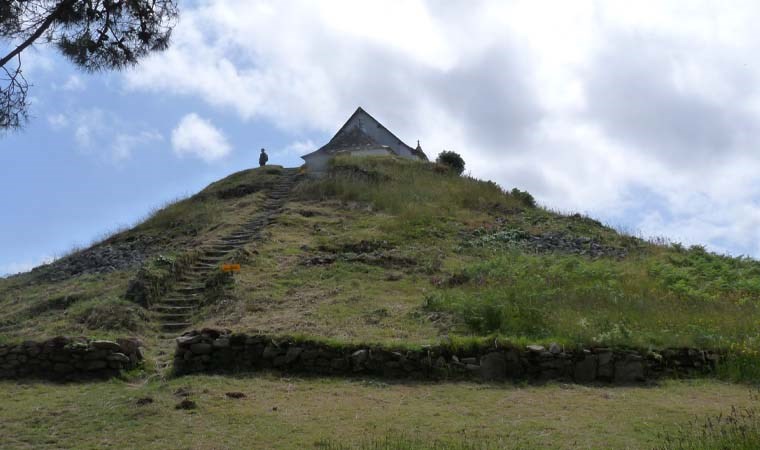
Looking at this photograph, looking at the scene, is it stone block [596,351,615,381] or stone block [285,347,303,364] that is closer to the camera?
stone block [596,351,615,381]

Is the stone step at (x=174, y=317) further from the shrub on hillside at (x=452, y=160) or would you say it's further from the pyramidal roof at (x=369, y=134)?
the pyramidal roof at (x=369, y=134)

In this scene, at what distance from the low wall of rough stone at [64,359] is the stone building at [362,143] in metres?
20.4

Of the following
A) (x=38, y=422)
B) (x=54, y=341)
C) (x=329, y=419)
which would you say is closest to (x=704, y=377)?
(x=329, y=419)

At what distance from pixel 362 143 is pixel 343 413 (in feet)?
95.1

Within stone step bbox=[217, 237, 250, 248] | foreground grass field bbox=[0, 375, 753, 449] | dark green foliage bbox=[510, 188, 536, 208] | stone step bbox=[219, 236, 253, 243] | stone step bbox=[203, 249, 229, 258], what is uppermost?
dark green foliage bbox=[510, 188, 536, 208]

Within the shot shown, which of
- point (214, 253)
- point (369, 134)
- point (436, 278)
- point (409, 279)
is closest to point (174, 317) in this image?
point (214, 253)

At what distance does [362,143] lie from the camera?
119 feet

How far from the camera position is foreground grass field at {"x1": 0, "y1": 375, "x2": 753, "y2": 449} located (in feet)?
23.1

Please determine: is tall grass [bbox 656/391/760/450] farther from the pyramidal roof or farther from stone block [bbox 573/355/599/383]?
the pyramidal roof

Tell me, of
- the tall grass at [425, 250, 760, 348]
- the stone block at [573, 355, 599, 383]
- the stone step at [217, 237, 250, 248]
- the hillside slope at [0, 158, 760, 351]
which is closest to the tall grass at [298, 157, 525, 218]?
the hillside slope at [0, 158, 760, 351]

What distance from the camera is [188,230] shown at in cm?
2169

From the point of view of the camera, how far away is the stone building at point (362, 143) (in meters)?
34.2

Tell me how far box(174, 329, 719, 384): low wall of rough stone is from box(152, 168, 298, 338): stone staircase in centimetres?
322

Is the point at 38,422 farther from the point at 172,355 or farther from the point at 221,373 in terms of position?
the point at 172,355
